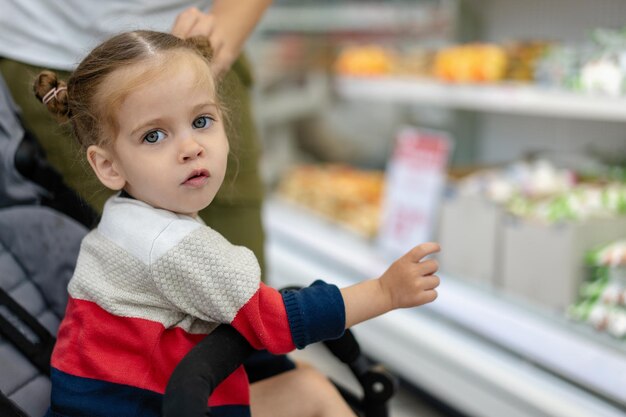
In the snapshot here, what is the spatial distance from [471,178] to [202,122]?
185 centimetres

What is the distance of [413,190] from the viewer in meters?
2.85

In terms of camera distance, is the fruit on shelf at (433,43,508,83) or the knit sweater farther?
the fruit on shelf at (433,43,508,83)

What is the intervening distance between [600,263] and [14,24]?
155cm

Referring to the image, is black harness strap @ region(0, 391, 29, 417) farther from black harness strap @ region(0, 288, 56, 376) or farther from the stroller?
black harness strap @ region(0, 288, 56, 376)

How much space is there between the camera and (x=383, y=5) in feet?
10.8

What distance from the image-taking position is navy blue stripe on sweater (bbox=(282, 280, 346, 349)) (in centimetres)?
95

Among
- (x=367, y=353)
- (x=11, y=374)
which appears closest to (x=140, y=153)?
(x=11, y=374)

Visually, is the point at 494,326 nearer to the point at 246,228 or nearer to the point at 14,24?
the point at 246,228

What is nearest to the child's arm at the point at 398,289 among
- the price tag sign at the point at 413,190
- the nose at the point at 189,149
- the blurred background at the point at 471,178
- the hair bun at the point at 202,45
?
the nose at the point at 189,149

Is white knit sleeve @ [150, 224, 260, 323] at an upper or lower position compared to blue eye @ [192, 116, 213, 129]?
lower

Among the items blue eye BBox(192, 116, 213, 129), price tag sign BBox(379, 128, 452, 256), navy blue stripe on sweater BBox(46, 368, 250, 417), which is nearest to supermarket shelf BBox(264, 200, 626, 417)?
price tag sign BBox(379, 128, 452, 256)

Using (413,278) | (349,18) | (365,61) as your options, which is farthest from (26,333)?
(349,18)

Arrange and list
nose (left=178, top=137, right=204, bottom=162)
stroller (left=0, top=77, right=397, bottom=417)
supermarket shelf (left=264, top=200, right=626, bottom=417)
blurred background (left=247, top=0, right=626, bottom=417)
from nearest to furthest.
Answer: nose (left=178, top=137, right=204, bottom=162) → stroller (left=0, top=77, right=397, bottom=417) → supermarket shelf (left=264, top=200, right=626, bottom=417) → blurred background (left=247, top=0, right=626, bottom=417)

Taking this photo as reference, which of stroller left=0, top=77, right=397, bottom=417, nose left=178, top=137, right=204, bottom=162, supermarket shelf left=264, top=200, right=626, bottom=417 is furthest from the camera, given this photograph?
supermarket shelf left=264, top=200, right=626, bottom=417
